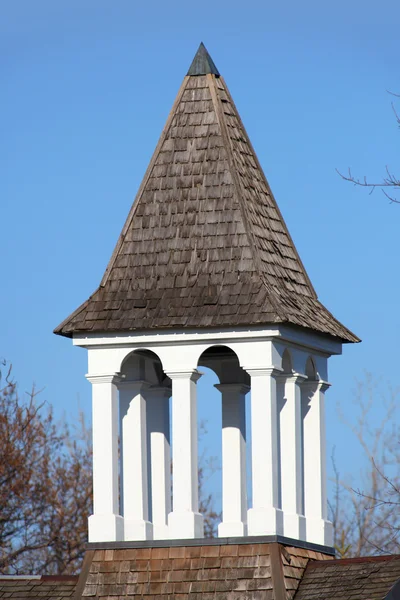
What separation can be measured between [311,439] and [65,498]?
27.7m

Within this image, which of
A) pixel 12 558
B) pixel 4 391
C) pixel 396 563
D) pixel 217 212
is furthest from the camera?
pixel 4 391

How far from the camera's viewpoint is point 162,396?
81.9 ft

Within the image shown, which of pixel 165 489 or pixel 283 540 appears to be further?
pixel 165 489

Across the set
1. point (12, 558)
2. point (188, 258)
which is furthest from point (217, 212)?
point (12, 558)

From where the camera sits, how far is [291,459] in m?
23.8

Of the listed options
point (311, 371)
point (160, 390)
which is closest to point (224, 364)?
point (160, 390)

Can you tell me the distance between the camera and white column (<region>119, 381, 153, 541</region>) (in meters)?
23.7

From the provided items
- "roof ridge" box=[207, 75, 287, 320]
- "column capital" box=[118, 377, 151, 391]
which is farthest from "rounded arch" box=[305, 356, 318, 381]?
"column capital" box=[118, 377, 151, 391]

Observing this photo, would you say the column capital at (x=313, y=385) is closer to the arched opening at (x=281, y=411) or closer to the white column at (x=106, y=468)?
the arched opening at (x=281, y=411)

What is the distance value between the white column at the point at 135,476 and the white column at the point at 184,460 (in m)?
0.74

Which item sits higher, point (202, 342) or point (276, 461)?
point (202, 342)

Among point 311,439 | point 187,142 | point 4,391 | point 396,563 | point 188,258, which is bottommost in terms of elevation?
point 396,563

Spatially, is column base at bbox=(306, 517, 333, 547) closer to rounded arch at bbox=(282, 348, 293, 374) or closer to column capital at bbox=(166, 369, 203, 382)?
rounded arch at bbox=(282, 348, 293, 374)

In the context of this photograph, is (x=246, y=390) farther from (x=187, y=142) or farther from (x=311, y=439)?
(x=187, y=142)
